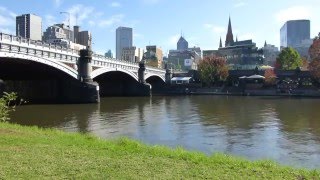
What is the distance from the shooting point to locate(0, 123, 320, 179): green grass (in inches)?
383

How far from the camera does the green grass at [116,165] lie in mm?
9725

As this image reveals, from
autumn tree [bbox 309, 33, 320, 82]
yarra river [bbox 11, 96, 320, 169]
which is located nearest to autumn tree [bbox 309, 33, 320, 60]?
autumn tree [bbox 309, 33, 320, 82]

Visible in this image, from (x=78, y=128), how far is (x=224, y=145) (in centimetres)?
1281

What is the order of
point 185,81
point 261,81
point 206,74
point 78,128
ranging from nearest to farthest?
point 78,128, point 261,81, point 206,74, point 185,81

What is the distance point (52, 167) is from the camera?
405 inches

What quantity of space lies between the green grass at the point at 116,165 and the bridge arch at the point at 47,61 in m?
28.6

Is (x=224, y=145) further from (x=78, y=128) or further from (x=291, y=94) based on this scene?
(x=291, y=94)

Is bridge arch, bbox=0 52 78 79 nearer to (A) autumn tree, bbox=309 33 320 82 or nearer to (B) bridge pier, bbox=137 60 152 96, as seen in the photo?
(B) bridge pier, bbox=137 60 152 96

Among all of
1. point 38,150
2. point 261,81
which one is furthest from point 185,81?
point 38,150

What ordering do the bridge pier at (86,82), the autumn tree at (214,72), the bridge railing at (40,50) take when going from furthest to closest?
the autumn tree at (214,72) → the bridge pier at (86,82) → the bridge railing at (40,50)

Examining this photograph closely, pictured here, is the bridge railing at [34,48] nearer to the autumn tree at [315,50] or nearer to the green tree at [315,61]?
the green tree at [315,61]

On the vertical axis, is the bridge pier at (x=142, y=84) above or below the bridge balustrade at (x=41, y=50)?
below

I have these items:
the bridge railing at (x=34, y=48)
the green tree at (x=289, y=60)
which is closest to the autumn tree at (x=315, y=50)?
the green tree at (x=289, y=60)

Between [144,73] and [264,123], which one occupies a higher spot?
[144,73]
